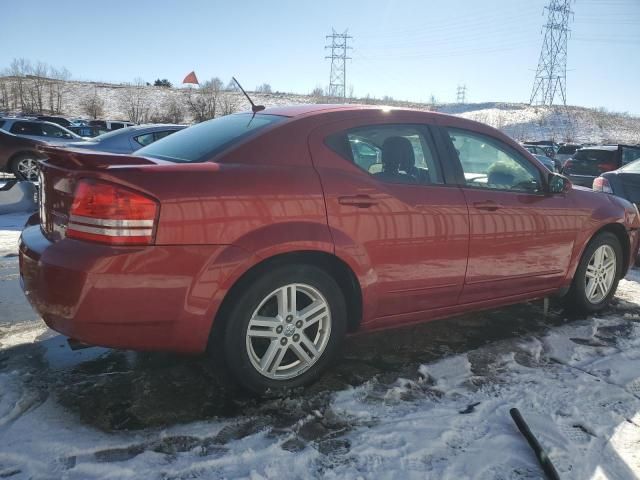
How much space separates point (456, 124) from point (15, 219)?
22.7 feet

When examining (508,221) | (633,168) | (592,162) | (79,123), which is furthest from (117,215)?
(79,123)

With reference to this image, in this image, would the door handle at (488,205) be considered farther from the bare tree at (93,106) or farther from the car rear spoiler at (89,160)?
the bare tree at (93,106)

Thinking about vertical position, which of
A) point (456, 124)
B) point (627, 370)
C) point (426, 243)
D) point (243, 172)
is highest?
point (456, 124)

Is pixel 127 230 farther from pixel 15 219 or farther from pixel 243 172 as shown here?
pixel 15 219

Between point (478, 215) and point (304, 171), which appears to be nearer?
point (304, 171)

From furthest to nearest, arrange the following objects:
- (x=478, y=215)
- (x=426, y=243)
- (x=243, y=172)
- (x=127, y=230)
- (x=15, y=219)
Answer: (x=15, y=219), (x=478, y=215), (x=426, y=243), (x=243, y=172), (x=127, y=230)

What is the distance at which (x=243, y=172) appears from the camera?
2664mm

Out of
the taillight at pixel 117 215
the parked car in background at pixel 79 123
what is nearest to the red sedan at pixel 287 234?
the taillight at pixel 117 215

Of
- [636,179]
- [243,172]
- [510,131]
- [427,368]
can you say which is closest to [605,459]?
[427,368]

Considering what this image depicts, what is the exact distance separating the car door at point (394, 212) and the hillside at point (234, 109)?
54053 mm

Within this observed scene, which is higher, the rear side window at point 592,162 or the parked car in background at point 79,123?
the parked car in background at point 79,123

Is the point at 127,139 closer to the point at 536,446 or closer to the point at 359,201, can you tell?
the point at 359,201

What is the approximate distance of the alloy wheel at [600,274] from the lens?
178 inches

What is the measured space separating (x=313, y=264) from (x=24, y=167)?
1162 cm
